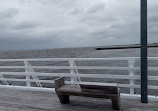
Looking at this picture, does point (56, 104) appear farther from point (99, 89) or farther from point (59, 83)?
point (99, 89)

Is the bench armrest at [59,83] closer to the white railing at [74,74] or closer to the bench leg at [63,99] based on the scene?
the bench leg at [63,99]

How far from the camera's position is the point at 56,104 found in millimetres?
5312

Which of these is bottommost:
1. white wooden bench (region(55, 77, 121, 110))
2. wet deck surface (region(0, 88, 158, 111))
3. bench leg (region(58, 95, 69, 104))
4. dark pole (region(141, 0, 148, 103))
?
wet deck surface (region(0, 88, 158, 111))

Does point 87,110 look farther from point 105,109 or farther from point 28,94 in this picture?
point 28,94

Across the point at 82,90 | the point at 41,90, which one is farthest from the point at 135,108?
the point at 41,90

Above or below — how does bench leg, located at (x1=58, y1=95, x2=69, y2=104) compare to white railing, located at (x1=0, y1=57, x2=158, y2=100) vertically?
below

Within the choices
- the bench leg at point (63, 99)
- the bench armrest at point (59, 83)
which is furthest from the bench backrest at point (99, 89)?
the bench leg at point (63, 99)

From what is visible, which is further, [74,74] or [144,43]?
[74,74]

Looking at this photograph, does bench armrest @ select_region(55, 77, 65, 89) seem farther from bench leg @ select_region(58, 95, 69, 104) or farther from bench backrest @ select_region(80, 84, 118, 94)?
bench backrest @ select_region(80, 84, 118, 94)

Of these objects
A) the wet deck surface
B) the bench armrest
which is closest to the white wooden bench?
the bench armrest

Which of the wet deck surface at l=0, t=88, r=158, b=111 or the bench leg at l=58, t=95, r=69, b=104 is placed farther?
the bench leg at l=58, t=95, r=69, b=104

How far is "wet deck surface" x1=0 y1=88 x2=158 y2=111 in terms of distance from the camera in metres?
4.89

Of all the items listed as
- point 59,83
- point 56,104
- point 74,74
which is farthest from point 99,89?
point 74,74

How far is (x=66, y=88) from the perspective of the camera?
16.5 ft
